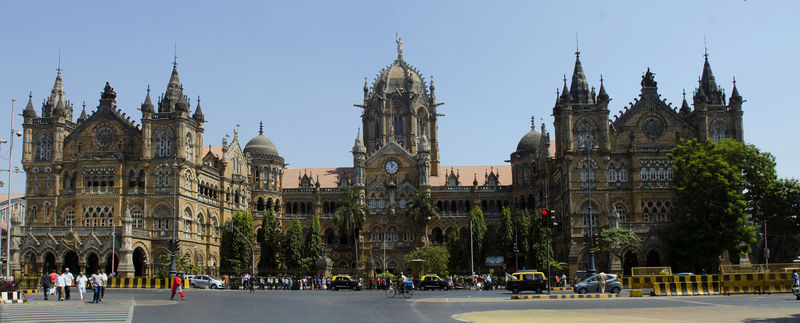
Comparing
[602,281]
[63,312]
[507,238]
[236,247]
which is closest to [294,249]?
[236,247]

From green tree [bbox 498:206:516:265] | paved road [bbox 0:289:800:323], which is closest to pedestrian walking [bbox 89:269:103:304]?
paved road [bbox 0:289:800:323]

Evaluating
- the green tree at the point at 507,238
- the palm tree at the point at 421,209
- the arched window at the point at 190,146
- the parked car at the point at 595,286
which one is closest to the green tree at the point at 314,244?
the palm tree at the point at 421,209

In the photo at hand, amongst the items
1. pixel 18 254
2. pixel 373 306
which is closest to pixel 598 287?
pixel 373 306

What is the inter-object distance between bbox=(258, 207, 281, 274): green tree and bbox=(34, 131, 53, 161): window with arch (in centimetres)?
2414

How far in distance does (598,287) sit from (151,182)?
51.3 metres

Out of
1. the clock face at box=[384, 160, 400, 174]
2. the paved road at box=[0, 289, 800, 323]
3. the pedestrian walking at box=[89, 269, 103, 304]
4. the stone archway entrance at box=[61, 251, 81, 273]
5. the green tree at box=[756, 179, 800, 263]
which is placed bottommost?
the paved road at box=[0, 289, 800, 323]

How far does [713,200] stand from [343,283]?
3185cm

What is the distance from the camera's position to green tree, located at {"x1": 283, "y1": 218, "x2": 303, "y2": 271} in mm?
89062

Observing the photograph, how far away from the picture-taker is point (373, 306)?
3800 cm

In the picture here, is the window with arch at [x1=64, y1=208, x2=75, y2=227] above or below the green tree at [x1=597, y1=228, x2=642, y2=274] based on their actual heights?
above

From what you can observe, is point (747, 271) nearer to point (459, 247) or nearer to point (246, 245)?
point (459, 247)

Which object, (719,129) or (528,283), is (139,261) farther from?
(719,129)

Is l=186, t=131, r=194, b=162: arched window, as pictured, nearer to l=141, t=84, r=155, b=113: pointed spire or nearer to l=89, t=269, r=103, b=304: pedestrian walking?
l=141, t=84, r=155, b=113: pointed spire

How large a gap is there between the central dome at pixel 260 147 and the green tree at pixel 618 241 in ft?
150
